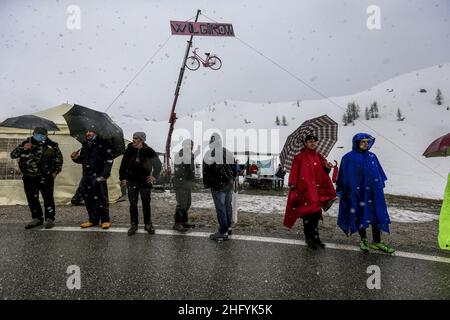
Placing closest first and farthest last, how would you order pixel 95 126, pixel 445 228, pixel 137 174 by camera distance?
pixel 445 228 → pixel 137 174 → pixel 95 126

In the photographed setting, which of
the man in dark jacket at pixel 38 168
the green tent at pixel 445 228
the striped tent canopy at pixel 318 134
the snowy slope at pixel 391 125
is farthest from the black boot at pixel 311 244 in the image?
the snowy slope at pixel 391 125

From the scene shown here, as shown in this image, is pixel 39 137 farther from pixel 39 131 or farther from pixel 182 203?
pixel 182 203

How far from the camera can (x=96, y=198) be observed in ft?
18.5

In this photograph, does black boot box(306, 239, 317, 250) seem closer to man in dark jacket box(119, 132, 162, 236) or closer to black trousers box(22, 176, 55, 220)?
man in dark jacket box(119, 132, 162, 236)

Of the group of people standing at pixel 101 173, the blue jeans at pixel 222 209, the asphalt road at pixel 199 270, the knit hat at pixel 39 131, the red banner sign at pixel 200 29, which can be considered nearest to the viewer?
the asphalt road at pixel 199 270

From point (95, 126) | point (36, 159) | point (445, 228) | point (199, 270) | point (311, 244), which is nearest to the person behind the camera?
point (199, 270)

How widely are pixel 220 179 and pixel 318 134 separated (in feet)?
6.61

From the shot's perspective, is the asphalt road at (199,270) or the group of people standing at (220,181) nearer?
the asphalt road at (199,270)

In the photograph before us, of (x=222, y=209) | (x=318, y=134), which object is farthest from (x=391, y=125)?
(x=222, y=209)

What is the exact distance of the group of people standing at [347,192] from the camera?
4.41 m

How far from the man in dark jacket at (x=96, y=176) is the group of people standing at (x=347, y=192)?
139 inches

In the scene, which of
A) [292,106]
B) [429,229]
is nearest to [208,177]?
[429,229]

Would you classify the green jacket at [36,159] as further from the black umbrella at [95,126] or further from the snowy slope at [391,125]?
the snowy slope at [391,125]
